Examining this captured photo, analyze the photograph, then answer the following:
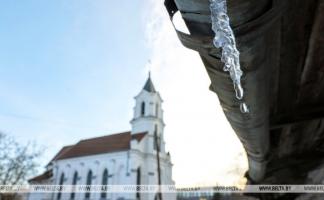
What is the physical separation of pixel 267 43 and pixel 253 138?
1021 millimetres

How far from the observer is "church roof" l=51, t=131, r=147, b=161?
31.4 meters

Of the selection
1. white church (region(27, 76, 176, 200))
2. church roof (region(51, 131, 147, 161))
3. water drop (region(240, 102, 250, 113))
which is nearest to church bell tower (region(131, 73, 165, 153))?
white church (region(27, 76, 176, 200))

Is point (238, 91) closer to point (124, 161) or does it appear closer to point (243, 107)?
point (243, 107)

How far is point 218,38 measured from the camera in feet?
3.66

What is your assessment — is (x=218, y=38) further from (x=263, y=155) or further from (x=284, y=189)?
A: (x=284, y=189)

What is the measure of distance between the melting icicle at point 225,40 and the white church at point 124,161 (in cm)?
2630

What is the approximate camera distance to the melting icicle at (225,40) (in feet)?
3.32

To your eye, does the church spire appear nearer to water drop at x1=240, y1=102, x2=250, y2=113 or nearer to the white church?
the white church

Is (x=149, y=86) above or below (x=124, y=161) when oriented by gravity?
above

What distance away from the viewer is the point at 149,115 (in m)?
32.0

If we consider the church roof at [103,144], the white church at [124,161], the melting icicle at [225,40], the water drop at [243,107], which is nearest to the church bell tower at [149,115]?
the white church at [124,161]

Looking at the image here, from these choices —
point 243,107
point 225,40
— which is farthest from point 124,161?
point 225,40

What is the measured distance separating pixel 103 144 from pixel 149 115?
687 cm

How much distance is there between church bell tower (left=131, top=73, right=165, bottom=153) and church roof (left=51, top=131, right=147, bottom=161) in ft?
2.89
